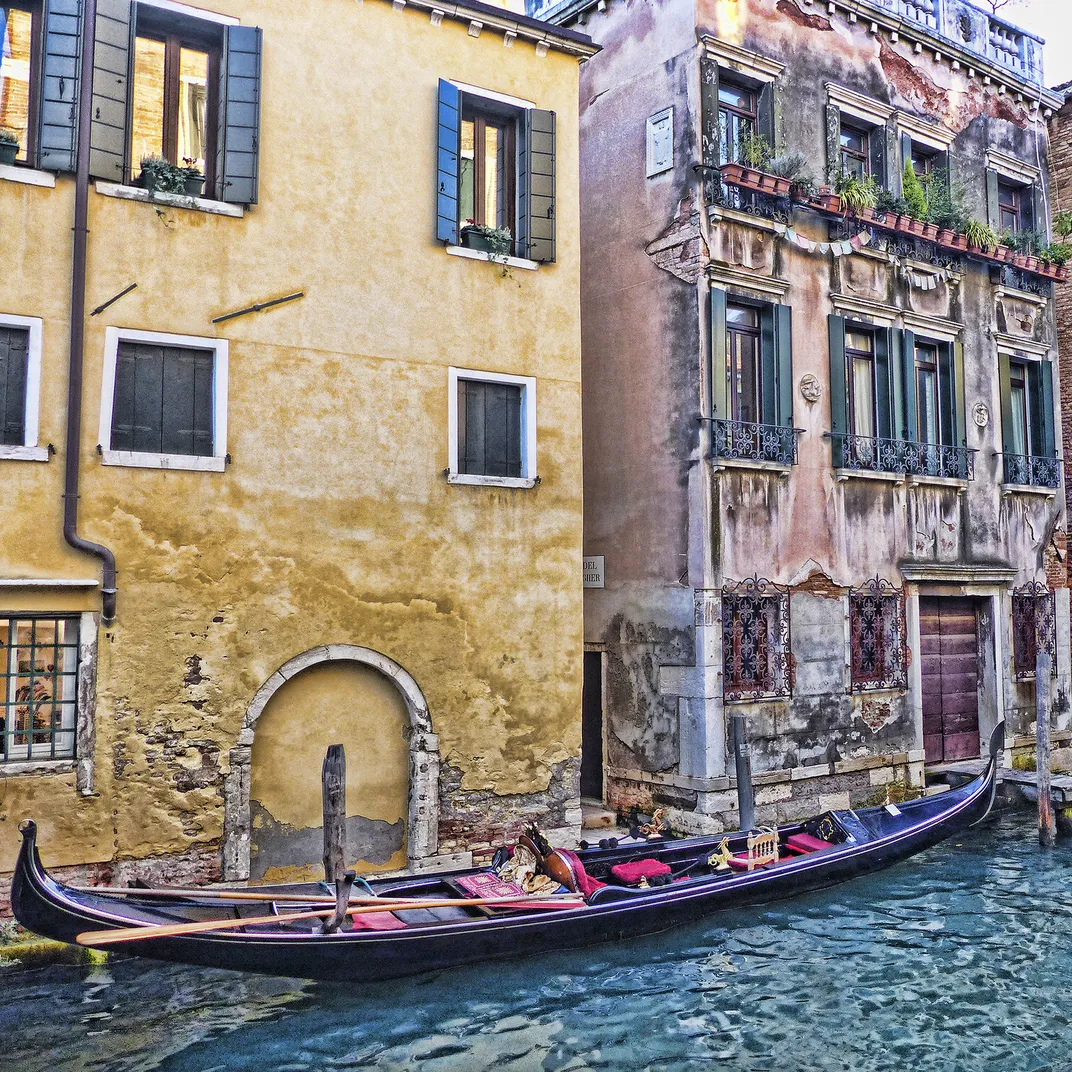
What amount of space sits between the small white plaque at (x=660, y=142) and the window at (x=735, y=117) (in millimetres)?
573

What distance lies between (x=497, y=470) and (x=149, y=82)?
4301 millimetres

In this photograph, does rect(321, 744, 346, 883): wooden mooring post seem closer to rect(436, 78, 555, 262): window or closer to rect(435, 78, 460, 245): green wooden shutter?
rect(435, 78, 460, 245): green wooden shutter

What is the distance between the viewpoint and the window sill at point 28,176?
310 inches

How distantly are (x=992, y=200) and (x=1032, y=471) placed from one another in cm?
368

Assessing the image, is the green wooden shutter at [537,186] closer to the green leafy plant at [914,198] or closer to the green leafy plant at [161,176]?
the green leafy plant at [161,176]

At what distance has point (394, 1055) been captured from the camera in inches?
249

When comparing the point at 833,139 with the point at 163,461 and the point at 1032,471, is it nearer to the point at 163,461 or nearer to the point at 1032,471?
the point at 1032,471

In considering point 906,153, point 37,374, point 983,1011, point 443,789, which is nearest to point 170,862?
point 443,789

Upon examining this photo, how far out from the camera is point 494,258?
9.84 m

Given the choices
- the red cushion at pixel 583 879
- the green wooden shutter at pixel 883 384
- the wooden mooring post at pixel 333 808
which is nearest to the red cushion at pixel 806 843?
the red cushion at pixel 583 879

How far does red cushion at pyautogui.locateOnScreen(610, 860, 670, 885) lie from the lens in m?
8.62

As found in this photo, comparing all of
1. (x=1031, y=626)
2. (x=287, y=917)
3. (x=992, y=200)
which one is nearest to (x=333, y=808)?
(x=287, y=917)

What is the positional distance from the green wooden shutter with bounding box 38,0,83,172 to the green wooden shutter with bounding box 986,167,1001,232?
447 inches

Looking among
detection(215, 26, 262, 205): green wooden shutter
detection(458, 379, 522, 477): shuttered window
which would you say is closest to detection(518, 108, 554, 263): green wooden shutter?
detection(458, 379, 522, 477): shuttered window
